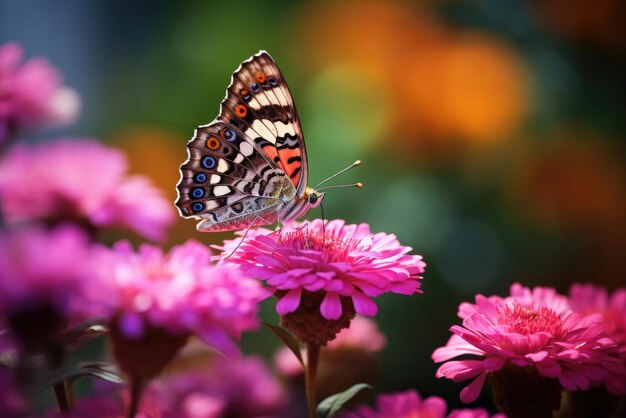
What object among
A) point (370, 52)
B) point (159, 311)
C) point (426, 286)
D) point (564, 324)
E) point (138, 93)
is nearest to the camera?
point (159, 311)

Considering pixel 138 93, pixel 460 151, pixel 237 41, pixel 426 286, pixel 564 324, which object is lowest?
pixel 426 286

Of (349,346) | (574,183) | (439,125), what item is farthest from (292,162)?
(574,183)

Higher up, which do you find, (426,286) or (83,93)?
(83,93)

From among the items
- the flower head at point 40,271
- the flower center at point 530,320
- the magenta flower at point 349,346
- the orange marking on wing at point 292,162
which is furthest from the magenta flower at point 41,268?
the magenta flower at point 349,346

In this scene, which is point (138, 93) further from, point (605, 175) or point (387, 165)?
point (605, 175)

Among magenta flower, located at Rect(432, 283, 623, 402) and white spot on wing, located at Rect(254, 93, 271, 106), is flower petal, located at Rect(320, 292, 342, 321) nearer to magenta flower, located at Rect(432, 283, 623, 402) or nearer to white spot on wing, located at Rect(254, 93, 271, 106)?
magenta flower, located at Rect(432, 283, 623, 402)

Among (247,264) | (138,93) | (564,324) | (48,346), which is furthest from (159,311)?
(138,93)

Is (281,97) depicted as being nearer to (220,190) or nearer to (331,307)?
(220,190)
